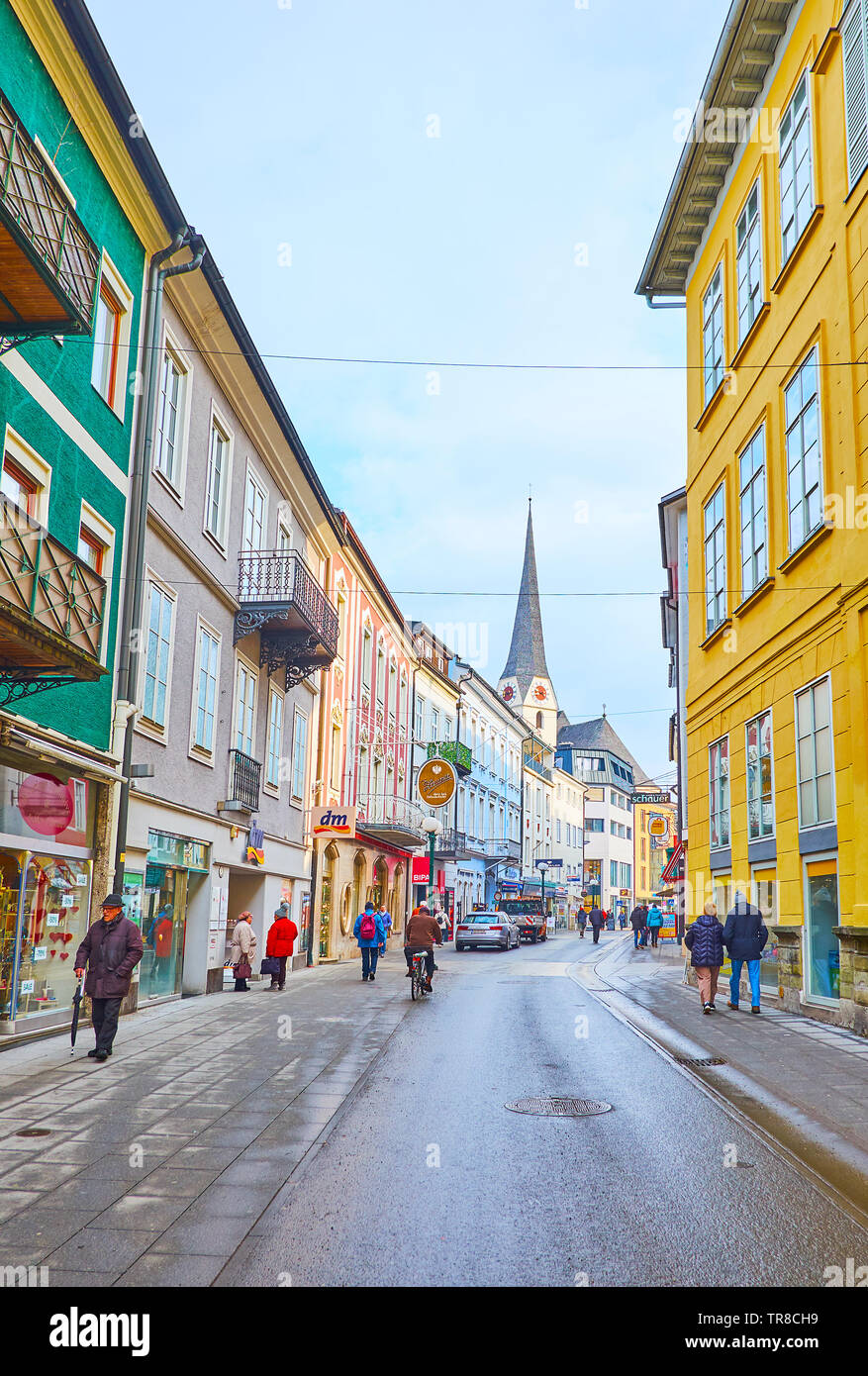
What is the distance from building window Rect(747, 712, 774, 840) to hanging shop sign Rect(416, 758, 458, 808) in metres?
11.4

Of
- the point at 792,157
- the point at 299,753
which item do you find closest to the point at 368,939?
the point at 299,753

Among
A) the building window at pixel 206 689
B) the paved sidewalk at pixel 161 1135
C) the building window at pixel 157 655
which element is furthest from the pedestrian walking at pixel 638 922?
the paved sidewalk at pixel 161 1135

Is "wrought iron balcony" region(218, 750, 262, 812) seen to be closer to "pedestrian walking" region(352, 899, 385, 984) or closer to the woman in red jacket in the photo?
the woman in red jacket

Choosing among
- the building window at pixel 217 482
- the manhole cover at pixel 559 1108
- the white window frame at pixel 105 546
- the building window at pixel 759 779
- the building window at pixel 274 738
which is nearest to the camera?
the manhole cover at pixel 559 1108

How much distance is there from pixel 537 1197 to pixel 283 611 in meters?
15.7

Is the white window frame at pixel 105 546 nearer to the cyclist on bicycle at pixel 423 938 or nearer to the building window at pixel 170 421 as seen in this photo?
the building window at pixel 170 421

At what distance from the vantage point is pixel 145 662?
1609cm

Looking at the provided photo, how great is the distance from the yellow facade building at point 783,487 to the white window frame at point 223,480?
8.89 m

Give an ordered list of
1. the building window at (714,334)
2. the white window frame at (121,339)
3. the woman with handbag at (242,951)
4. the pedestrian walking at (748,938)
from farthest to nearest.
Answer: the building window at (714,334), the woman with handbag at (242,951), the pedestrian walking at (748,938), the white window frame at (121,339)

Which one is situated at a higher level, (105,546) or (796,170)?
(796,170)

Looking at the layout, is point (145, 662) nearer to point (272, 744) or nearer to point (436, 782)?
point (272, 744)

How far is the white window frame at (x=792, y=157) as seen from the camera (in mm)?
16031

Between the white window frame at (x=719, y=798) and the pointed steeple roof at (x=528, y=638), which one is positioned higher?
the pointed steeple roof at (x=528, y=638)
